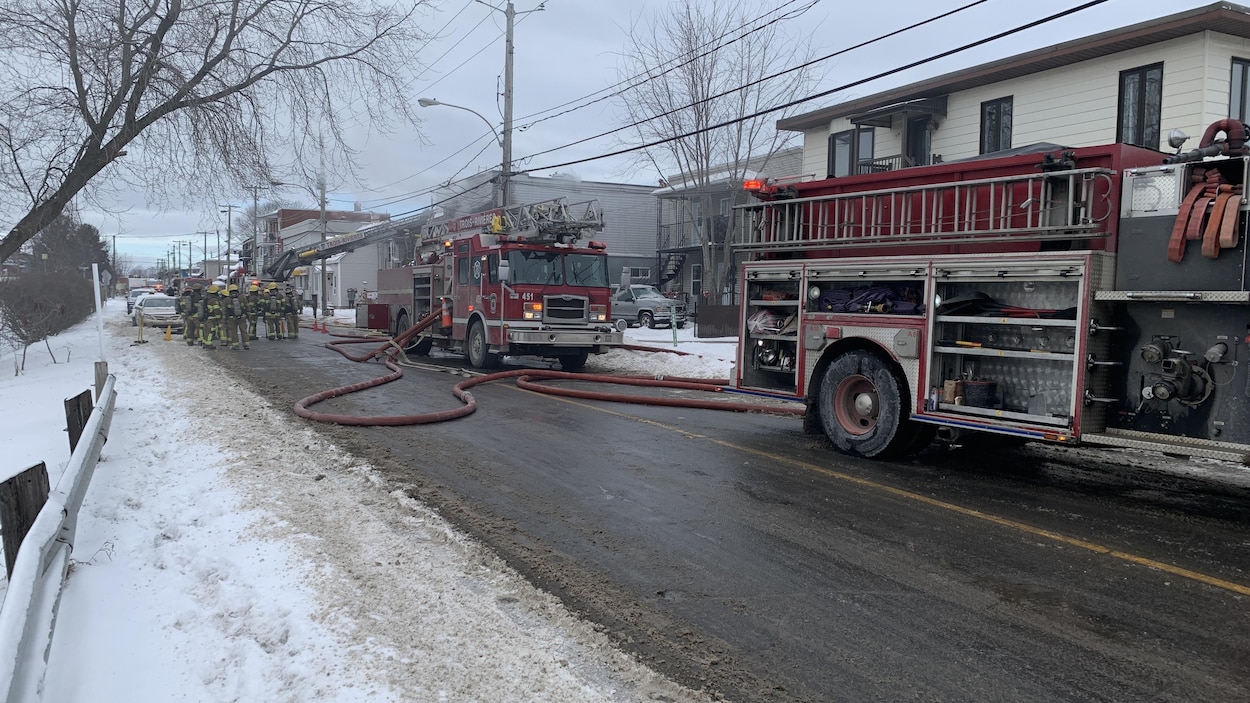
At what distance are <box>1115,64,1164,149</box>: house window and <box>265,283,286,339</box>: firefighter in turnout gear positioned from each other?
21.5 m

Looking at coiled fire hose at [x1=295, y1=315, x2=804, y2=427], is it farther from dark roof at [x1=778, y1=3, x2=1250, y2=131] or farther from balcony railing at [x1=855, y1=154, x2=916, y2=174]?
dark roof at [x1=778, y1=3, x2=1250, y2=131]

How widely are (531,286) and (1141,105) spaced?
471 inches

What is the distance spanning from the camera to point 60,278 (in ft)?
91.5

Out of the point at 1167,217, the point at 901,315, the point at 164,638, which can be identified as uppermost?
the point at 1167,217

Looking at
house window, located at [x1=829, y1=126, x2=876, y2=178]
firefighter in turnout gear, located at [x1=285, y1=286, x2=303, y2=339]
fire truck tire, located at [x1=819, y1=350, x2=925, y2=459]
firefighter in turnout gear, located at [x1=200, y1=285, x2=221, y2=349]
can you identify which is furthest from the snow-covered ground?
firefighter in turnout gear, located at [x1=285, y1=286, x2=303, y2=339]

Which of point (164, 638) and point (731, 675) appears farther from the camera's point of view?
point (164, 638)

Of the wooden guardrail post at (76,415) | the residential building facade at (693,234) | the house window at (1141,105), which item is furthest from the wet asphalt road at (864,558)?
the residential building facade at (693,234)

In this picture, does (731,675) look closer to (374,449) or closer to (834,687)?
(834,687)

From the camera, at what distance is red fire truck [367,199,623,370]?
622 inches

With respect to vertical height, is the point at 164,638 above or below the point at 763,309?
below

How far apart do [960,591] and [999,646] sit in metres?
0.71

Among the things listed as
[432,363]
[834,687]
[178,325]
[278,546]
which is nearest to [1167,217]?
[834,687]

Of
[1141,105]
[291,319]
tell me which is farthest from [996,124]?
[291,319]

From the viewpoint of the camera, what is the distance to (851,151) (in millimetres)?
21688
